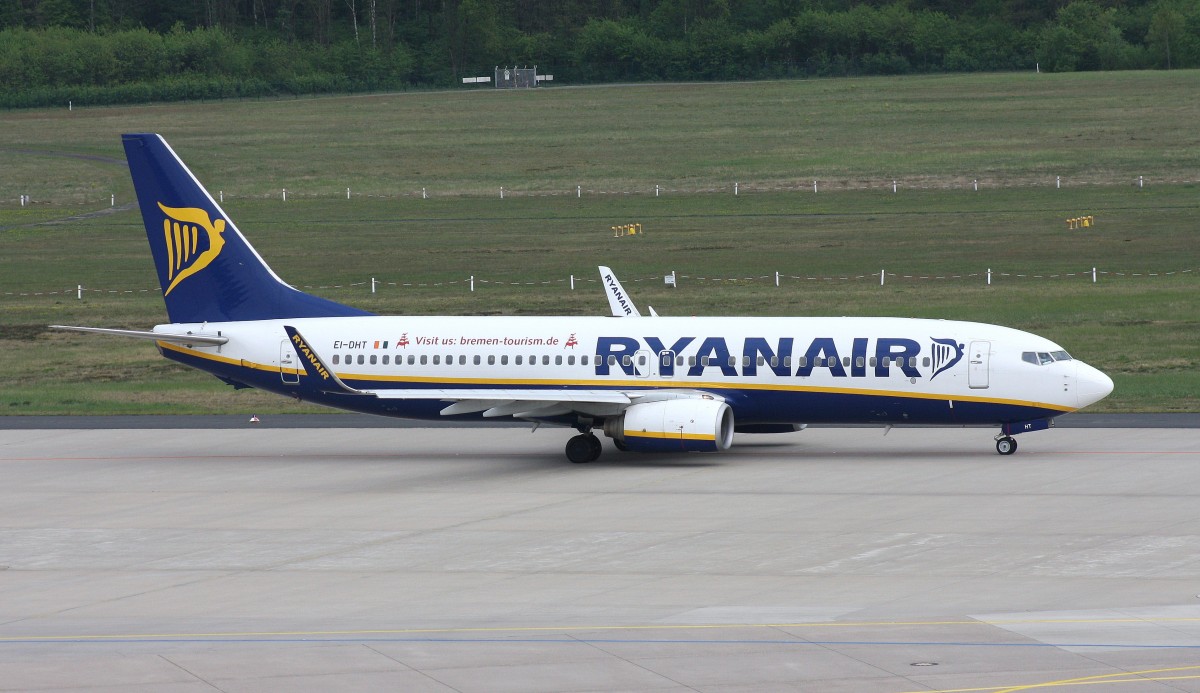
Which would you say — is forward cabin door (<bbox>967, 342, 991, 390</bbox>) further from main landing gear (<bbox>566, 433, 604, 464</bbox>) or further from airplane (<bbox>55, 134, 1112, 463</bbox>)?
main landing gear (<bbox>566, 433, 604, 464</bbox>)

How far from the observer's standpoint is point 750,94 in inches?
6304

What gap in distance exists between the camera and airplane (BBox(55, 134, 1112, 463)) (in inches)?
1644

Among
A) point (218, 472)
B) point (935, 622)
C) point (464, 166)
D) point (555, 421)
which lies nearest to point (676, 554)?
point (935, 622)

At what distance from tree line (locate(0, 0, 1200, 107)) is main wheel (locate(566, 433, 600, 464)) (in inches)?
5514

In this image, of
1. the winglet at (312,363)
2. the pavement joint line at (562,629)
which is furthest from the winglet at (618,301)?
the pavement joint line at (562,629)

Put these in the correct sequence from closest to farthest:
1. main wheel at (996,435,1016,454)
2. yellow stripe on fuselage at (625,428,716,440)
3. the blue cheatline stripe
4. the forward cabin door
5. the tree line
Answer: the blue cheatline stripe → yellow stripe on fuselage at (625,428,716,440) → the forward cabin door → main wheel at (996,435,1016,454) → the tree line

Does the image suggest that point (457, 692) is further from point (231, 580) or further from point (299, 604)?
point (231, 580)

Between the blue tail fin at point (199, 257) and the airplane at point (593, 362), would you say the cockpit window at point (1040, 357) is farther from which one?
the blue tail fin at point (199, 257)

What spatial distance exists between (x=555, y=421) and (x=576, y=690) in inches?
908

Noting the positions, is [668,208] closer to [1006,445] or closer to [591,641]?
[1006,445]

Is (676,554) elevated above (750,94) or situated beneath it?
situated beneath

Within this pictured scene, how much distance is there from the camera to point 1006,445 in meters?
42.3

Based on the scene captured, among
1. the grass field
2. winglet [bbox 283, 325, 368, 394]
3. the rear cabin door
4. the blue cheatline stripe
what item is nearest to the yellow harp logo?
the rear cabin door

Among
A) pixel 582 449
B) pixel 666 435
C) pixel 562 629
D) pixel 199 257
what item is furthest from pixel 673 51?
pixel 562 629
